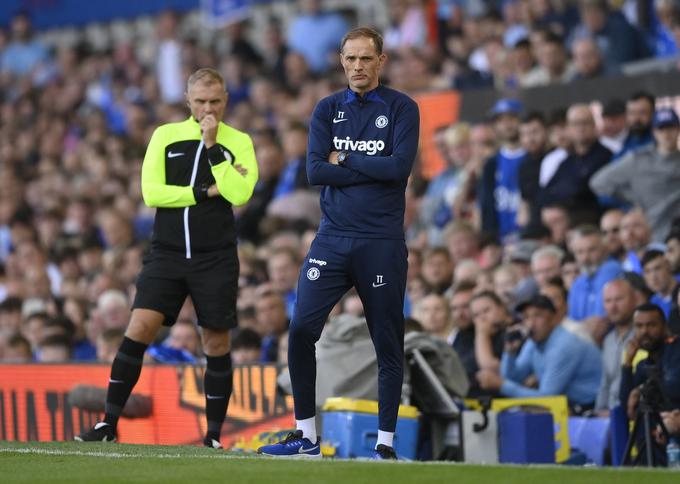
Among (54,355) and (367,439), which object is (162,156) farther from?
(54,355)

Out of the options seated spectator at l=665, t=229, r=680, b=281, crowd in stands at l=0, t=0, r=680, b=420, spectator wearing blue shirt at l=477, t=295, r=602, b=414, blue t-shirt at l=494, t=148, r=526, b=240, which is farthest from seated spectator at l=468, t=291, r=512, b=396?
blue t-shirt at l=494, t=148, r=526, b=240

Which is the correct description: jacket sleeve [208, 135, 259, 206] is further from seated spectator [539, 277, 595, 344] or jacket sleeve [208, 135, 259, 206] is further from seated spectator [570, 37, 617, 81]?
seated spectator [570, 37, 617, 81]

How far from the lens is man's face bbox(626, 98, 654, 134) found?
12328mm

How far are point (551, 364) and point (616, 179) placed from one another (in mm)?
2210

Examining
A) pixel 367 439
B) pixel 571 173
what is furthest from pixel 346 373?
pixel 571 173

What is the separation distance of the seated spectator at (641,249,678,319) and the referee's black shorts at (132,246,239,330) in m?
3.45

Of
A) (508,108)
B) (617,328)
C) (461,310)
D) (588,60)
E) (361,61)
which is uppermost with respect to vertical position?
(588,60)

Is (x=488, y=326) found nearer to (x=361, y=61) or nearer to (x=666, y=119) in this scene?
(x=666, y=119)

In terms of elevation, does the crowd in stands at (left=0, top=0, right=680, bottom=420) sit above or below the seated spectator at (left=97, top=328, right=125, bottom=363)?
above

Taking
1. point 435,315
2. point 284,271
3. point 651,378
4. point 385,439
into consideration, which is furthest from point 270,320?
point 385,439

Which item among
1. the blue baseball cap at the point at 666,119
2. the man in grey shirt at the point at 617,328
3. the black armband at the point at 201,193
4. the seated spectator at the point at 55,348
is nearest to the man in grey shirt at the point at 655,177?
the blue baseball cap at the point at 666,119

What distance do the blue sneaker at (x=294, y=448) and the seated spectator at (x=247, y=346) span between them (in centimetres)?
414

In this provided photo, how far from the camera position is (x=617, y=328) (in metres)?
10.7

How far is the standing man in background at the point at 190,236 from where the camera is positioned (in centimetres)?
864
